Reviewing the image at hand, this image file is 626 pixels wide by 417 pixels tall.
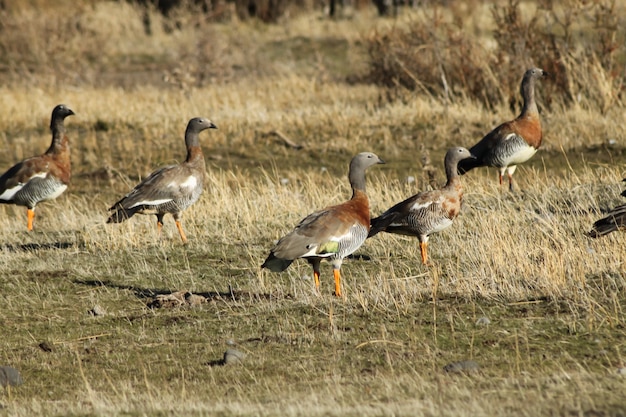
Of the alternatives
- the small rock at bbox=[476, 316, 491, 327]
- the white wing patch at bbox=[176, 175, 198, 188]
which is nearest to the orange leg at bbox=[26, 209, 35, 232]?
the white wing patch at bbox=[176, 175, 198, 188]

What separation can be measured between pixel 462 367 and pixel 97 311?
3688mm

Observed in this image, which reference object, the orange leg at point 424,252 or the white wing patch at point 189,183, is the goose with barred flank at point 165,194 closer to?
the white wing patch at point 189,183

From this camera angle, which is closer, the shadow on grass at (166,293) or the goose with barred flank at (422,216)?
the shadow on grass at (166,293)

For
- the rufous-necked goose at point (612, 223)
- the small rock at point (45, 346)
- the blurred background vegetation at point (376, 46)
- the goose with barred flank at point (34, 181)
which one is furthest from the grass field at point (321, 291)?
the blurred background vegetation at point (376, 46)

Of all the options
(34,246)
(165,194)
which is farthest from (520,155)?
(34,246)

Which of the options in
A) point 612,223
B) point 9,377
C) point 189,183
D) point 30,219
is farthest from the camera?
point 30,219

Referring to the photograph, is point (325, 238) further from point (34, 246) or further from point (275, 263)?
point (34, 246)

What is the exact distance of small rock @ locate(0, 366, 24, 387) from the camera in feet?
23.8

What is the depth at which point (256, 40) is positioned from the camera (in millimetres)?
32688

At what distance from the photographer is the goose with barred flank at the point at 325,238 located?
8.45m

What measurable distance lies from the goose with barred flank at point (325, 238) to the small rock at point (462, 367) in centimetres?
192

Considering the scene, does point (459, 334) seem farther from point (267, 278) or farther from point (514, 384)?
point (267, 278)

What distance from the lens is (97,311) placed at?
29.6 feet

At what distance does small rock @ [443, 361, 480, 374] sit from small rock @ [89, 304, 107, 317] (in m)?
3.50
